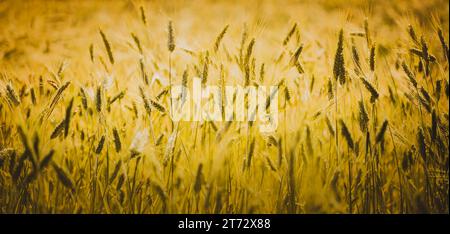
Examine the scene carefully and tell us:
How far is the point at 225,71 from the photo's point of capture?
3.80 feet

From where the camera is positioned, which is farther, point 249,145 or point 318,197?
point 249,145

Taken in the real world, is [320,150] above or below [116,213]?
above

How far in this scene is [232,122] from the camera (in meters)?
1.00

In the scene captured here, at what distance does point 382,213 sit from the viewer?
1.06 metres

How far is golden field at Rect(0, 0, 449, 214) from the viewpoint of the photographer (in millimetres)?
1011

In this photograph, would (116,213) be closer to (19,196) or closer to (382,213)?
(19,196)

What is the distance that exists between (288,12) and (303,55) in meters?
0.20

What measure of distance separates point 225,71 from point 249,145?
26 centimetres

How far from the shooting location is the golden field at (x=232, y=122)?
3.32ft

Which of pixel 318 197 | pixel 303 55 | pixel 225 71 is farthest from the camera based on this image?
pixel 303 55
